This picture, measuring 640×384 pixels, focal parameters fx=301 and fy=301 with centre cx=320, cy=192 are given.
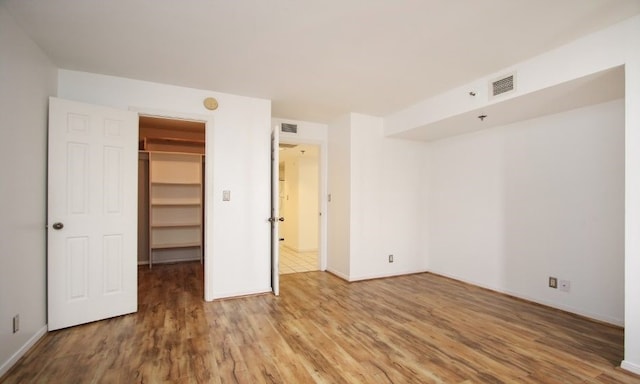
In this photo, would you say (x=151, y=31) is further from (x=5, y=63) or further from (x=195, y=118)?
(x=195, y=118)

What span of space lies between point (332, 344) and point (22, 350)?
224 centimetres

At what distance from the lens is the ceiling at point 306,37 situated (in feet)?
6.36

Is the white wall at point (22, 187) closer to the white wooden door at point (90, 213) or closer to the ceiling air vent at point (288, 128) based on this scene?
the white wooden door at point (90, 213)

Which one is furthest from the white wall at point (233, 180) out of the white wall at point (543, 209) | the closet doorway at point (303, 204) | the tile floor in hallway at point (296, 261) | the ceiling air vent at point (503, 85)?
the white wall at point (543, 209)

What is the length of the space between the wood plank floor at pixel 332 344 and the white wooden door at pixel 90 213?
0.23m

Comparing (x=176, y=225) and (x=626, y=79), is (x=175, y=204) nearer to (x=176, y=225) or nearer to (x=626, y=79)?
(x=176, y=225)

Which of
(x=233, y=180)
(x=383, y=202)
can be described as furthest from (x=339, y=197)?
(x=233, y=180)

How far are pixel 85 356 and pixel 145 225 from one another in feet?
11.2

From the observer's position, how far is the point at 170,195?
5.36 metres

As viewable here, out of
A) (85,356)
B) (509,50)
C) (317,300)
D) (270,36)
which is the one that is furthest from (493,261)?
(85,356)

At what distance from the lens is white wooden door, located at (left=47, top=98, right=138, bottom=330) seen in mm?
2586

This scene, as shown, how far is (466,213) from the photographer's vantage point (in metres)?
4.23

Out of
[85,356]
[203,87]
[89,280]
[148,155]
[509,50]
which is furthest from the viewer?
[148,155]

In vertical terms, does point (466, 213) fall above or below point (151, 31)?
below
